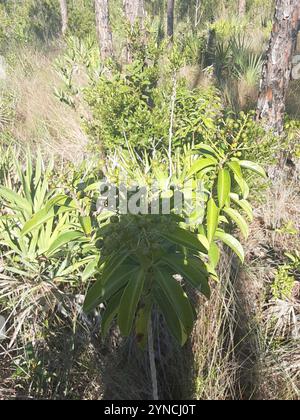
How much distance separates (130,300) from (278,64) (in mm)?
2204

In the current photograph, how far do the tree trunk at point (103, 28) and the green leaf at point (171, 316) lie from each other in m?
3.80

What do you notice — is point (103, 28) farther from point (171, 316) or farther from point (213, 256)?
point (171, 316)

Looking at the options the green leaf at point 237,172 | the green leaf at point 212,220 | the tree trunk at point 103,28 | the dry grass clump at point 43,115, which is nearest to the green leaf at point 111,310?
the green leaf at point 212,220

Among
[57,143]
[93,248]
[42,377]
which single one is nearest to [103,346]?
[42,377]

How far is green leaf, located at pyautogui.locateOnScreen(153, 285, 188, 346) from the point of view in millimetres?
1321

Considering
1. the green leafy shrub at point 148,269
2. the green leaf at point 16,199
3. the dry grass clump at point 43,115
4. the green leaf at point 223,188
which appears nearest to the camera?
the green leafy shrub at point 148,269

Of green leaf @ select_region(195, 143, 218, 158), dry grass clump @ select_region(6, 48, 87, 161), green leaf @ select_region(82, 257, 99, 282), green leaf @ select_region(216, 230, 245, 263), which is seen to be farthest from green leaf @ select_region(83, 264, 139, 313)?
dry grass clump @ select_region(6, 48, 87, 161)

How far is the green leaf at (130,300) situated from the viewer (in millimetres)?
1224

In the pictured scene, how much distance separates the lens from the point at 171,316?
1332 mm

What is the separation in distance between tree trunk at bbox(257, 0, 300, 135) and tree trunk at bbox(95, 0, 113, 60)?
2405 millimetres

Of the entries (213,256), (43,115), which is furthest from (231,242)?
(43,115)

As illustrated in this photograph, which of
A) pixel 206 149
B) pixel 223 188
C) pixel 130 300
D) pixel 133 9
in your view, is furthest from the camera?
pixel 133 9

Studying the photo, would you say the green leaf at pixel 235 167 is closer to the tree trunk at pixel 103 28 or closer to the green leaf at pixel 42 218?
the green leaf at pixel 42 218

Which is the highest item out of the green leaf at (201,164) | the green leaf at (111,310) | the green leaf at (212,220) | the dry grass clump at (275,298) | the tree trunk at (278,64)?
the tree trunk at (278,64)
